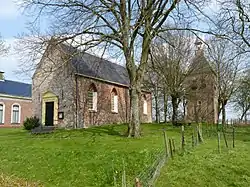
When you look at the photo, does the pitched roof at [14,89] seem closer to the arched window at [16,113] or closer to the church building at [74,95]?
the arched window at [16,113]

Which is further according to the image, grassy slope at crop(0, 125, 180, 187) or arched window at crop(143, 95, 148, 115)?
arched window at crop(143, 95, 148, 115)

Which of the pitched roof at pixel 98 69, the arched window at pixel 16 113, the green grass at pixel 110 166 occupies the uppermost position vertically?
the pitched roof at pixel 98 69

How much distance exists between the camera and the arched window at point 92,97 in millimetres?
33031

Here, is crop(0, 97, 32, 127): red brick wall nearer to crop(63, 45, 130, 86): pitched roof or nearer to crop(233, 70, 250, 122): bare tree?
crop(63, 45, 130, 86): pitched roof

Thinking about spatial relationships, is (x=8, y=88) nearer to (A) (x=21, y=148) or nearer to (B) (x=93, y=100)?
(B) (x=93, y=100)

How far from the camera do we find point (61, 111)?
31000mm

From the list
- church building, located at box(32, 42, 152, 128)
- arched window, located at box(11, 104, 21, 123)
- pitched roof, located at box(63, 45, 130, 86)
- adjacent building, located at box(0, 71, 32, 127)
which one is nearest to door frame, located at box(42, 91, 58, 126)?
church building, located at box(32, 42, 152, 128)

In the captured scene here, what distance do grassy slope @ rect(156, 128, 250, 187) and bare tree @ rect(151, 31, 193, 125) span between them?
2227cm

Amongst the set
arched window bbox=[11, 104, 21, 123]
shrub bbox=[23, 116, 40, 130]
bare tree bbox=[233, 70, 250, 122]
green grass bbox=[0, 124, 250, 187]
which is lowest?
green grass bbox=[0, 124, 250, 187]

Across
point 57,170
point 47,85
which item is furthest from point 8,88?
point 57,170

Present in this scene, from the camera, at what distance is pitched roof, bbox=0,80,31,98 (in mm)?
46719

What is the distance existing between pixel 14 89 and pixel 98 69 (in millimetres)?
20184

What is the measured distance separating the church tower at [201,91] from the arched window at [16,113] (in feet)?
77.9

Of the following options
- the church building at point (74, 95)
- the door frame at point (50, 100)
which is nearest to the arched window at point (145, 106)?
the church building at point (74, 95)
